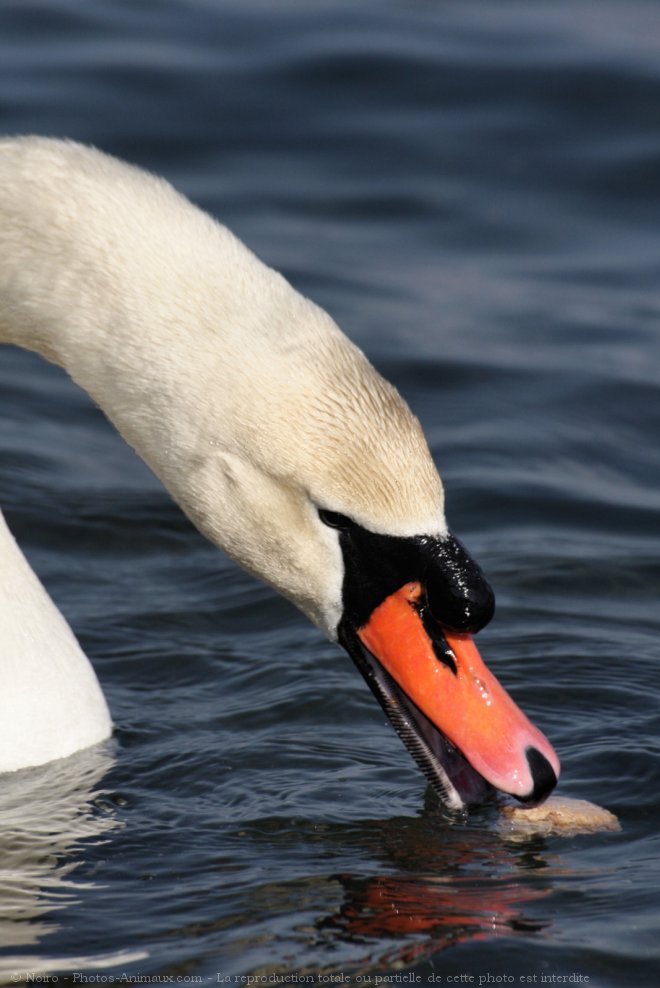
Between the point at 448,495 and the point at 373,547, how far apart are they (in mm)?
3836

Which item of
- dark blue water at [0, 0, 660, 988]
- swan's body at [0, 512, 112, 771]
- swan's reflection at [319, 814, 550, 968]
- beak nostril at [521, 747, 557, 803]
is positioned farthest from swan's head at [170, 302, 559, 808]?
swan's body at [0, 512, 112, 771]

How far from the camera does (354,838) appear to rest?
5.68 m

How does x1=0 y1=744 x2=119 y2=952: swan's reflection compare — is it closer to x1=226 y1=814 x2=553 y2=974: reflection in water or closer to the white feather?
x1=226 y1=814 x2=553 y2=974: reflection in water

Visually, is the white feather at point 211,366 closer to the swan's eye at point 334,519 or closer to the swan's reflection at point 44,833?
the swan's eye at point 334,519

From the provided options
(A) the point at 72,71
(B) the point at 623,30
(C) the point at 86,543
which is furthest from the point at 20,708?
(B) the point at 623,30

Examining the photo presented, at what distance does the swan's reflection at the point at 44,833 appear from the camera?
521 centimetres

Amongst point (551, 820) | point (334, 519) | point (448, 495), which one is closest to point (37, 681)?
point (334, 519)

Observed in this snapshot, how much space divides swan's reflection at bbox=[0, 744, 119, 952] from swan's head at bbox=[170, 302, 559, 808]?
98 cm

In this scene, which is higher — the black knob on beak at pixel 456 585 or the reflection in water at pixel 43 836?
the black knob on beak at pixel 456 585

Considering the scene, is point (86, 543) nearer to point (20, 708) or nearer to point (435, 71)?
point (20, 708)

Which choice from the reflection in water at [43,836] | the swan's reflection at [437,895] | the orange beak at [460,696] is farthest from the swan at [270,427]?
→ the reflection in water at [43,836]

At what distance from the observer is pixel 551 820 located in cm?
561

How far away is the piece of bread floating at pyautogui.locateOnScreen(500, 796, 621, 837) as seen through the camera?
5.59 m

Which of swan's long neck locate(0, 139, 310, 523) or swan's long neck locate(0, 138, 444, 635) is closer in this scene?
swan's long neck locate(0, 138, 444, 635)
